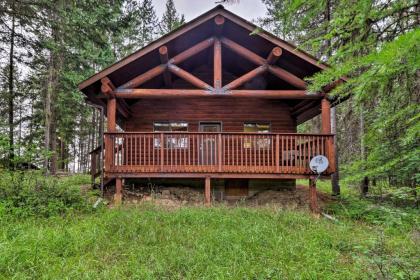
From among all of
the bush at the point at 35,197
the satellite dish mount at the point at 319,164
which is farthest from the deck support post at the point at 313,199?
the bush at the point at 35,197

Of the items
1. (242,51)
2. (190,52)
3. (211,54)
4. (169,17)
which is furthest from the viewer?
(169,17)

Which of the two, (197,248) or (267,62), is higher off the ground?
(267,62)

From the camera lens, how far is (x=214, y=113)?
1124cm

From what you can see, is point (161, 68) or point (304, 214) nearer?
point (304, 214)

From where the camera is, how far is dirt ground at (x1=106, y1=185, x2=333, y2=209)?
8537mm

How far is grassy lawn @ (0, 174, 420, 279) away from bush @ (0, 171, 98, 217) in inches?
11.1

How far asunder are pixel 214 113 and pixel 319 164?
4757 mm

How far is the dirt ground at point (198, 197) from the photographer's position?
28.0ft

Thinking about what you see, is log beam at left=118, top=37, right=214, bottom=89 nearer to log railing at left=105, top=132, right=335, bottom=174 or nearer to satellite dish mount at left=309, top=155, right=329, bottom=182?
log railing at left=105, top=132, right=335, bottom=174

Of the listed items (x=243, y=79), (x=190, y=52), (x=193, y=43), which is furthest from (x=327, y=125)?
(x=193, y=43)

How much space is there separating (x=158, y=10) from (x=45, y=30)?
68.8ft

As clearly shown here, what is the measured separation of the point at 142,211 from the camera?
6586 millimetres

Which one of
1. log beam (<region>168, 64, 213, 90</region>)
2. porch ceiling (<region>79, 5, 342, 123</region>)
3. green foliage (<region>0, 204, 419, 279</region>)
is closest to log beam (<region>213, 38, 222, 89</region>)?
log beam (<region>168, 64, 213, 90</region>)

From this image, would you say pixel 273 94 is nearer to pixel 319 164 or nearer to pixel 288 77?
pixel 288 77
